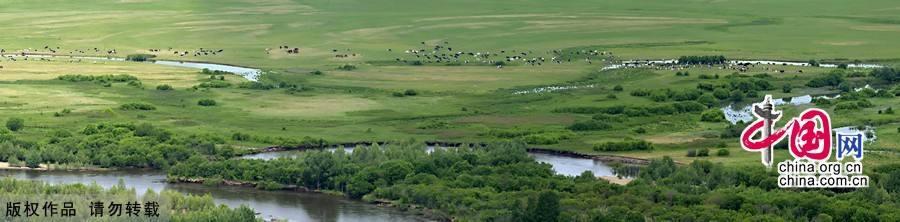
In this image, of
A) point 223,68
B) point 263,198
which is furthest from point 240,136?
point 223,68

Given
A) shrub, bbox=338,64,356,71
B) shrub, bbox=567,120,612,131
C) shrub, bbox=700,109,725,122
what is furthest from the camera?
shrub, bbox=338,64,356,71

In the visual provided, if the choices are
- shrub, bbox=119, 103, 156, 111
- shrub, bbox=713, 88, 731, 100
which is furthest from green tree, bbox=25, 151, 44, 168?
shrub, bbox=713, 88, 731, 100

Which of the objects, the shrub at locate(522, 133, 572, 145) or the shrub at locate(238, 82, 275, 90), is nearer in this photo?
the shrub at locate(522, 133, 572, 145)

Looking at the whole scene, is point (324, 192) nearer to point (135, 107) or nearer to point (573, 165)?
point (573, 165)

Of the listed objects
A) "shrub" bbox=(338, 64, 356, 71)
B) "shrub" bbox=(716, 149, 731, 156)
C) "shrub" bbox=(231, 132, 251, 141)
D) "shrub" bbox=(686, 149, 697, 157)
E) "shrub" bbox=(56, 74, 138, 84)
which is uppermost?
"shrub" bbox=(56, 74, 138, 84)

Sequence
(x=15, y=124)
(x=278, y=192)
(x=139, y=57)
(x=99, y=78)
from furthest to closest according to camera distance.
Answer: (x=139, y=57), (x=99, y=78), (x=15, y=124), (x=278, y=192)

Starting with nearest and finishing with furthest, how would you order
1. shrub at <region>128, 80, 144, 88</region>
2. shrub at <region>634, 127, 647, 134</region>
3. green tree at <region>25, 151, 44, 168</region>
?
1. green tree at <region>25, 151, 44, 168</region>
2. shrub at <region>634, 127, 647, 134</region>
3. shrub at <region>128, 80, 144, 88</region>

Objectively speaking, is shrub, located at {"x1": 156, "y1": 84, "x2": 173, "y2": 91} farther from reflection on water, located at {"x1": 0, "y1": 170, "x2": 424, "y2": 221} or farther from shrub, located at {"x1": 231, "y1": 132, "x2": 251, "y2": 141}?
reflection on water, located at {"x1": 0, "y1": 170, "x2": 424, "y2": 221}
